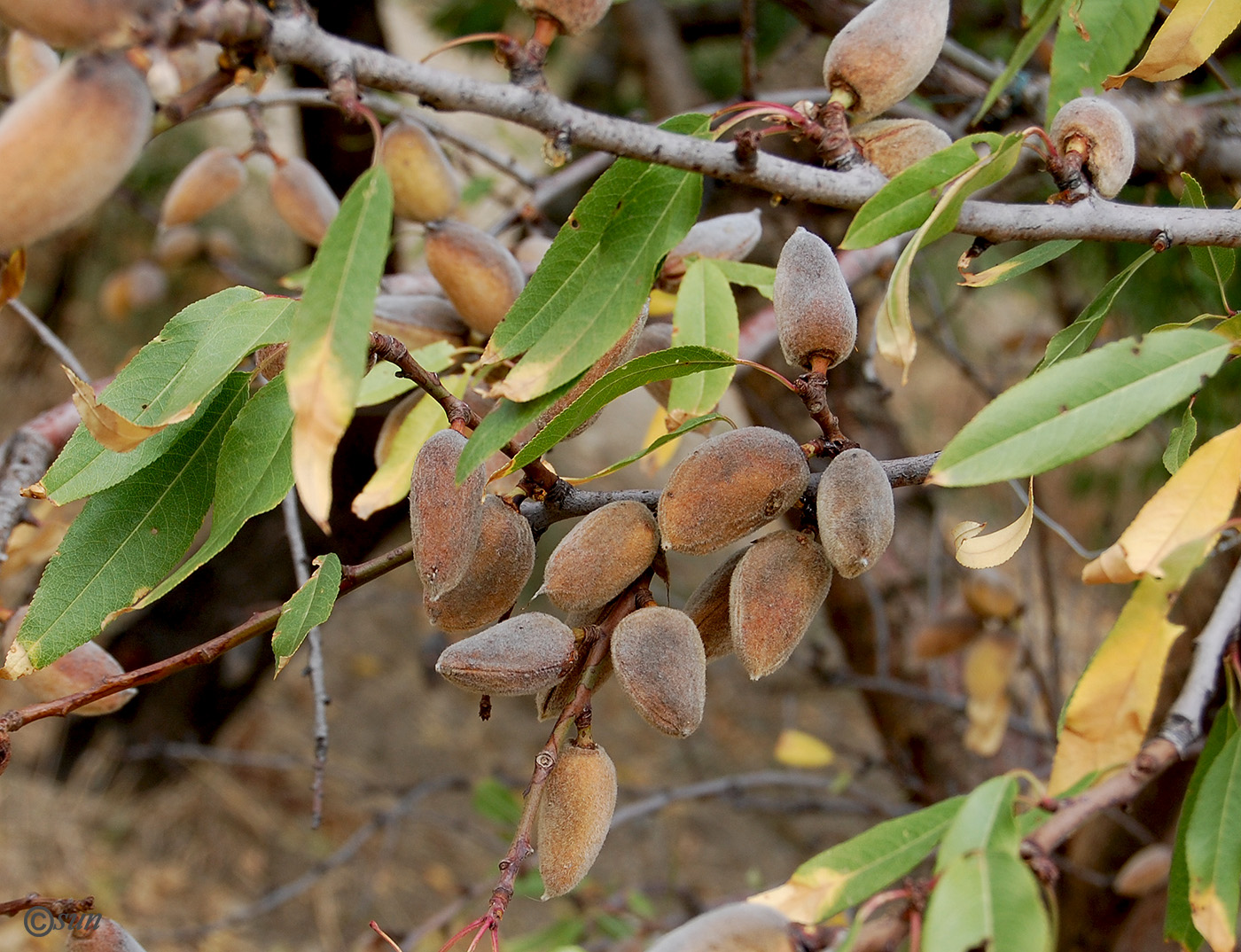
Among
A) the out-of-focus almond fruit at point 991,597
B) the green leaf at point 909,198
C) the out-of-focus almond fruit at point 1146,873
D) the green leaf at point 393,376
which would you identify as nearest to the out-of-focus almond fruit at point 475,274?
the green leaf at point 393,376

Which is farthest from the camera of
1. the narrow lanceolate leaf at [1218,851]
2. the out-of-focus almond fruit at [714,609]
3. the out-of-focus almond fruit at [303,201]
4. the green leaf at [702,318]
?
the out-of-focus almond fruit at [303,201]

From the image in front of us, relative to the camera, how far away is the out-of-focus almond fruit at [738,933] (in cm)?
37

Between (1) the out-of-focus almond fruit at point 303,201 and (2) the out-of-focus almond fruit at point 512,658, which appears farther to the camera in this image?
(1) the out-of-focus almond fruit at point 303,201

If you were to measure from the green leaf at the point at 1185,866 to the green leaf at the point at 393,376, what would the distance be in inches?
18.4

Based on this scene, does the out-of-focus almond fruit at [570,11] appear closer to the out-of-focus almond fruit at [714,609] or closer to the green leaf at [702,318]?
the green leaf at [702,318]

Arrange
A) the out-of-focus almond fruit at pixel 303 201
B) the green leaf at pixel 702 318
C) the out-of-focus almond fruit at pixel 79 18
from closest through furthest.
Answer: the out-of-focus almond fruit at pixel 79 18 < the green leaf at pixel 702 318 < the out-of-focus almond fruit at pixel 303 201

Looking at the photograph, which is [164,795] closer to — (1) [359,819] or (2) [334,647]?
(1) [359,819]

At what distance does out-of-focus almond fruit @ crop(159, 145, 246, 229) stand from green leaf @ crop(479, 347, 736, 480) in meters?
0.66

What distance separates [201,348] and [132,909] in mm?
1559

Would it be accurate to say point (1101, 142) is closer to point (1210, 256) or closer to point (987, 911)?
point (1210, 256)

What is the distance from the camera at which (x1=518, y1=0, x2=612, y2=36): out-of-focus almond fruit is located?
50 cm

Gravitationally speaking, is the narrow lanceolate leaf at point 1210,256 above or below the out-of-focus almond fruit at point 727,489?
above

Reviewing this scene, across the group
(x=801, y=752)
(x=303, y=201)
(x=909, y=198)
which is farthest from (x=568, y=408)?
(x=801, y=752)

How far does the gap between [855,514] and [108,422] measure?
0.32 meters
